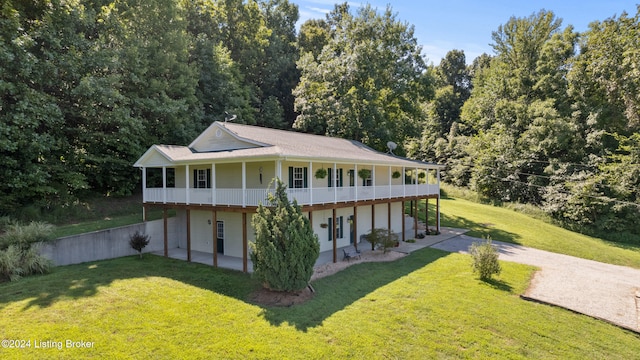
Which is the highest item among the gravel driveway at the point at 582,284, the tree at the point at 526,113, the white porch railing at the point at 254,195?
the tree at the point at 526,113

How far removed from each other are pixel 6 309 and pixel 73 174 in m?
11.5

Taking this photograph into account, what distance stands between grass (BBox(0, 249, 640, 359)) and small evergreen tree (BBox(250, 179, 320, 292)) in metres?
0.89

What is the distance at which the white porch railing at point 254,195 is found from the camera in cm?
1291

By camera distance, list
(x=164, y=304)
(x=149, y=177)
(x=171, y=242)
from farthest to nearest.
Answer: (x=149, y=177) < (x=171, y=242) < (x=164, y=304)

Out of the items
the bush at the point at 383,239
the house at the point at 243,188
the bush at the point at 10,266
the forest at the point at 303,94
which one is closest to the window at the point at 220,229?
the house at the point at 243,188

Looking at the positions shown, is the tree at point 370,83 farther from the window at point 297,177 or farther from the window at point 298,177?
the window at point 298,177

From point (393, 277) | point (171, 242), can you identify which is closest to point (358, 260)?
point (393, 277)

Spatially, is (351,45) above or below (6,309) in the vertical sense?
above

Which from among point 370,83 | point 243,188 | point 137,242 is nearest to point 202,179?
point 137,242

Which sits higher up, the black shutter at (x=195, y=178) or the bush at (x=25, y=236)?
the black shutter at (x=195, y=178)

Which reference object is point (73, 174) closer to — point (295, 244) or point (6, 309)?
point (6, 309)

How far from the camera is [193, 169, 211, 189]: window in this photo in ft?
56.3

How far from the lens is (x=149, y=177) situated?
23.3m

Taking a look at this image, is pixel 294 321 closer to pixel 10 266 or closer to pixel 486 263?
pixel 486 263
